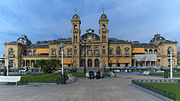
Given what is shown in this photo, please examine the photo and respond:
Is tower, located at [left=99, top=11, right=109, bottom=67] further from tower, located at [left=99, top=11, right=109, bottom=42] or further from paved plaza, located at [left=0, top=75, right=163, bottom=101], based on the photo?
paved plaza, located at [left=0, top=75, right=163, bottom=101]

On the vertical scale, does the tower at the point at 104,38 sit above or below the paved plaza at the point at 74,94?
above

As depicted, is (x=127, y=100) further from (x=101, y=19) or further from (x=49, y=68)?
(x=101, y=19)

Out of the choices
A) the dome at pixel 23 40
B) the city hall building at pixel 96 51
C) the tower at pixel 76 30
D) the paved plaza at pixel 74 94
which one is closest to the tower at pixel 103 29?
the city hall building at pixel 96 51

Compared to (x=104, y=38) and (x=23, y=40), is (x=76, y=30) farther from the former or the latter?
(x=23, y=40)

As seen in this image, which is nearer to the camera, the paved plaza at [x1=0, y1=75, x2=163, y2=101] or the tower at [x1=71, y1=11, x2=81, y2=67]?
the paved plaza at [x1=0, y1=75, x2=163, y2=101]

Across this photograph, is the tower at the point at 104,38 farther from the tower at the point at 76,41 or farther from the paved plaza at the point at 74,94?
the paved plaza at the point at 74,94

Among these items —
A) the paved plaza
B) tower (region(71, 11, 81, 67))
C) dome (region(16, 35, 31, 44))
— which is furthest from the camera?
dome (region(16, 35, 31, 44))

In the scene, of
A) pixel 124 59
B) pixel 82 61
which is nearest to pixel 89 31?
pixel 82 61

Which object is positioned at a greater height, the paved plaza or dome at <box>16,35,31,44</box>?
dome at <box>16,35,31,44</box>

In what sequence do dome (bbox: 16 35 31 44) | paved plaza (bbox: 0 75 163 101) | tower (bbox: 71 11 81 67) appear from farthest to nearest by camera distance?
dome (bbox: 16 35 31 44), tower (bbox: 71 11 81 67), paved plaza (bbox: 0 75 163 101)

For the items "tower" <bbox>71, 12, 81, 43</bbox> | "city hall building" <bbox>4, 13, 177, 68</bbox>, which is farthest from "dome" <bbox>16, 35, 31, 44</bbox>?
"tower" <bbox>71, 12, 81, 43</bbox>

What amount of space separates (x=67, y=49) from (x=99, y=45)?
549 inches

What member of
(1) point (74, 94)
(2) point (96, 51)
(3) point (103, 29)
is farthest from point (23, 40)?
(1) point (74, 94)

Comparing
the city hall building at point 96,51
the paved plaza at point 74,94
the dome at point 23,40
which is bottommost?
the paved plaza at point 74,94
